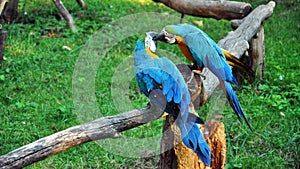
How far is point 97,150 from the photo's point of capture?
375cm

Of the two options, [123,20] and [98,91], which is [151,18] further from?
[98,91]

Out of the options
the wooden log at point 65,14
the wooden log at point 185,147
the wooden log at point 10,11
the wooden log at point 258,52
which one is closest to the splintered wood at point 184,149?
the wooden log at point 185,147

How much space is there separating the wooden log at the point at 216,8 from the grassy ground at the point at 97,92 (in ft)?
2.44

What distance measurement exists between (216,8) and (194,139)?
122 inches

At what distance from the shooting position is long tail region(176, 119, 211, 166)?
2066mm

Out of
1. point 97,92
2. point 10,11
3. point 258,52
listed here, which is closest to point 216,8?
point 258,52

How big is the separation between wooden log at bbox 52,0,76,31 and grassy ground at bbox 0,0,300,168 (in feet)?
0.28

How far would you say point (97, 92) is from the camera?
466 cm

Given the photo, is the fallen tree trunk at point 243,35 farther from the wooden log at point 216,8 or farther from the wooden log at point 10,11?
the wooden log at point 10,11

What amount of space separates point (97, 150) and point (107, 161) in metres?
0.17

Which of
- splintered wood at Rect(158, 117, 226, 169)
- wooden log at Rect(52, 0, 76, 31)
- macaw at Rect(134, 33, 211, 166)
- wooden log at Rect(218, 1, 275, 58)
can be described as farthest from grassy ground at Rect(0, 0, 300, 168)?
macaw at Rect(134, 33, 211, 166)

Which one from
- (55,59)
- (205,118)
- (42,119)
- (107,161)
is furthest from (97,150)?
(55,59)

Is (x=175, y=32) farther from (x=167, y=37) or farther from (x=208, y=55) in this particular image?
(x=208, y=55)

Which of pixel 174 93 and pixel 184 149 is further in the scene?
pixel 184 149
